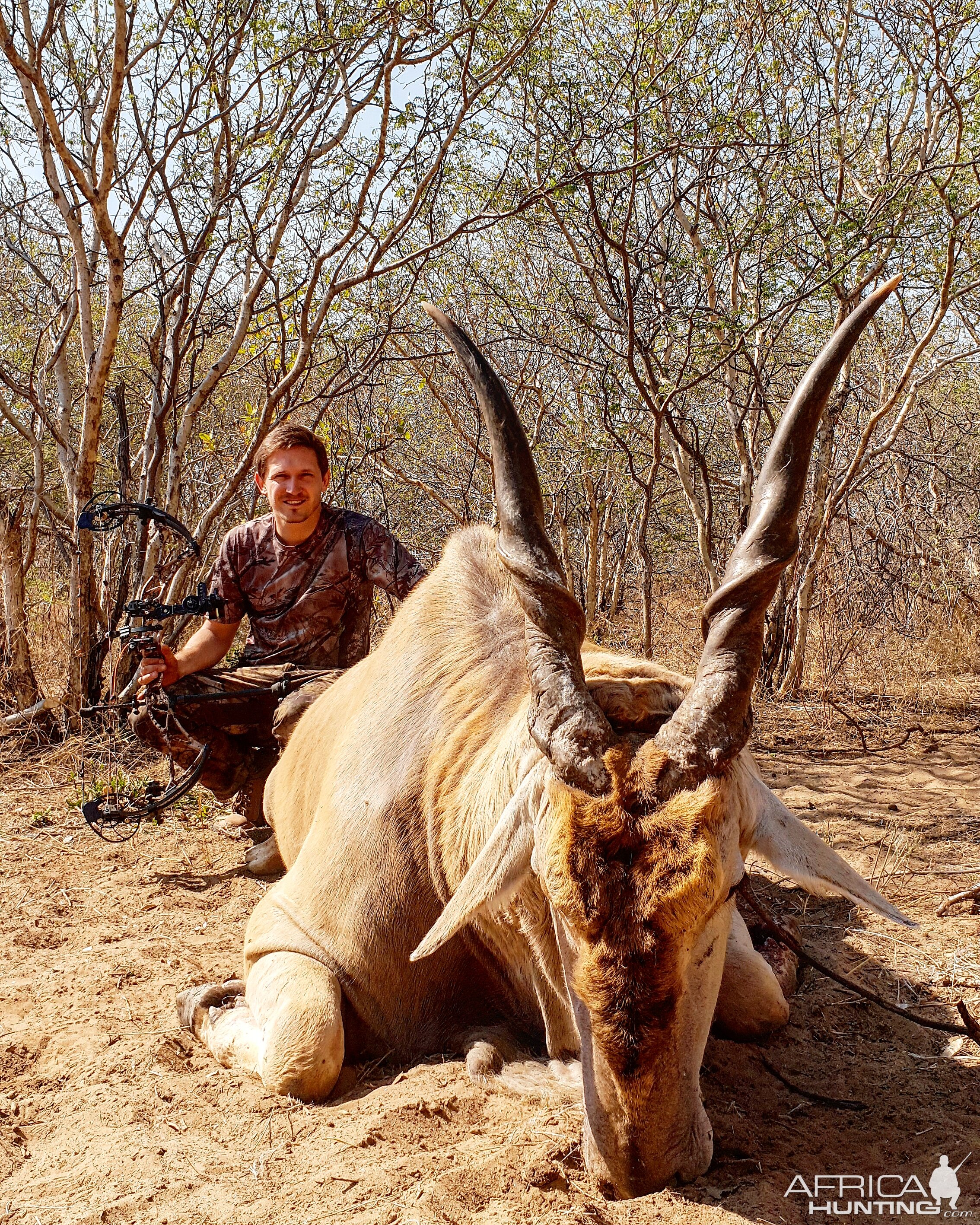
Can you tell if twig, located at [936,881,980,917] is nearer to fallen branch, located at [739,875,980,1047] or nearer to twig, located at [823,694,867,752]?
fallen branch, located at [739,875,980,1047]

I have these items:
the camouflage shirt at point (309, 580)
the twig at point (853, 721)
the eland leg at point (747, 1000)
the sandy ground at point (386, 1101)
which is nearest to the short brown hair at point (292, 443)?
the camouflage shirt at point (309, 580)

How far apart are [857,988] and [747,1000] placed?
1.35ft

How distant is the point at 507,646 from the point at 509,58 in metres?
4.86

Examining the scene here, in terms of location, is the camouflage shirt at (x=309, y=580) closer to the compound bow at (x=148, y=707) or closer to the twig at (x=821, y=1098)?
the compound bow at (x=148, y=707)

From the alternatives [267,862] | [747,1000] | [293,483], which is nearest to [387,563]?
[293,483]

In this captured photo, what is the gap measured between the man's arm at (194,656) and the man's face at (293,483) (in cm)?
69

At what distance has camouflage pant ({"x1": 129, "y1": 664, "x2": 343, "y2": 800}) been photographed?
5.32 m

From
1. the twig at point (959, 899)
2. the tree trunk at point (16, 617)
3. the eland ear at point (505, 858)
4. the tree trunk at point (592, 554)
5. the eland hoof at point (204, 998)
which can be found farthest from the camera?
the tree trunk at point (592, 554)

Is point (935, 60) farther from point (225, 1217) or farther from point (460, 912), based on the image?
point (225, 1217)

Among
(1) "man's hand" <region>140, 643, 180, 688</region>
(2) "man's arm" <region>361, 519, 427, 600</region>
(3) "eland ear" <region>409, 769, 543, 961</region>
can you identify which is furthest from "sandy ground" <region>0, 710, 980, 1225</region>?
(2) "man's arm" <region>361, 519, 427, 600</region>

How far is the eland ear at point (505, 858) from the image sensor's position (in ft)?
8.63

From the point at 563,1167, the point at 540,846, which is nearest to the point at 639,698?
the point at 540,846

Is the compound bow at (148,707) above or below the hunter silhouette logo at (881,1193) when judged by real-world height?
above

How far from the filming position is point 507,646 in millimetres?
3510
